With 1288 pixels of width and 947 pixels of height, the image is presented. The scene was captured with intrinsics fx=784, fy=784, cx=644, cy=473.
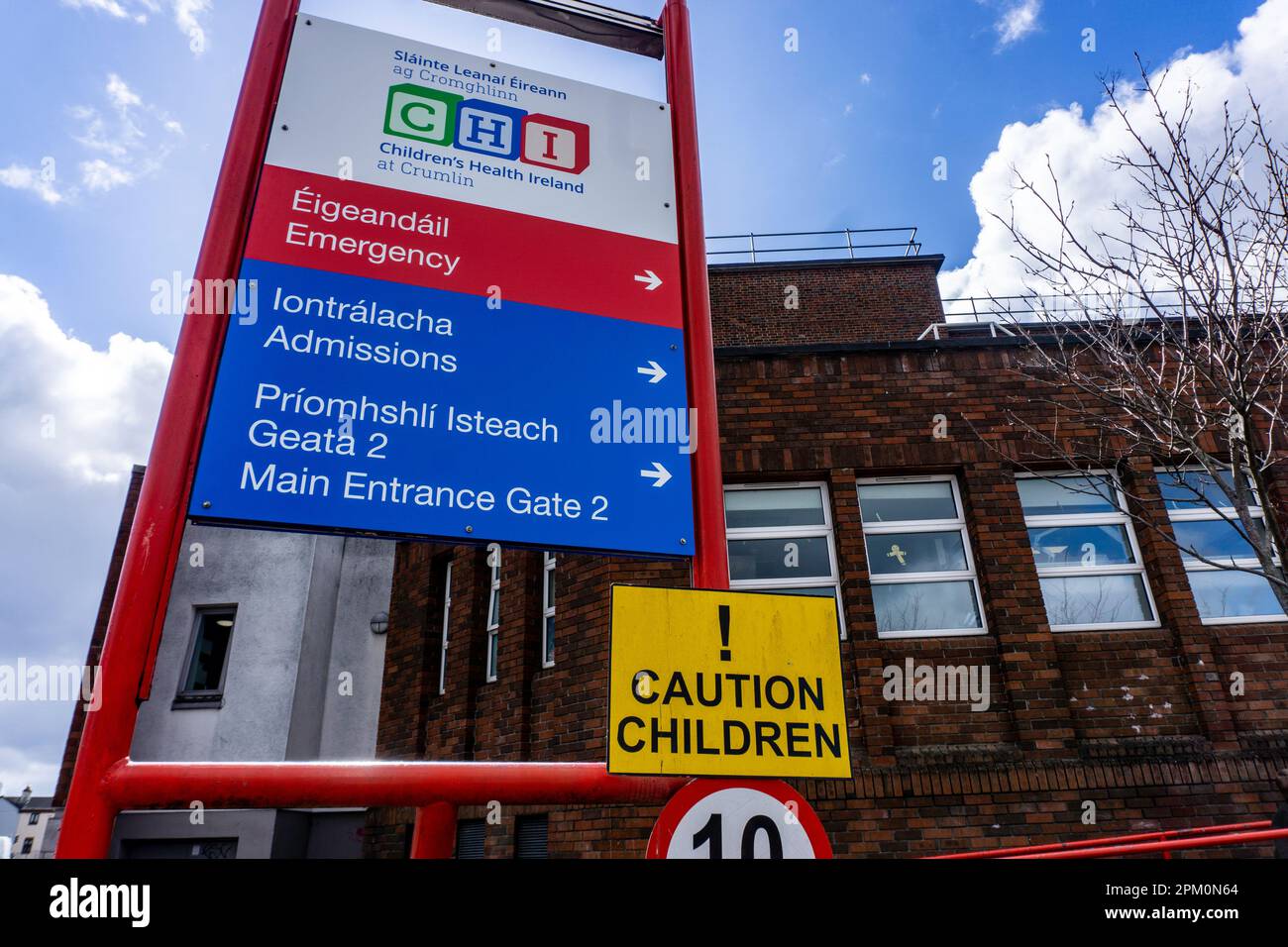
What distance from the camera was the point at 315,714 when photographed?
453 inches

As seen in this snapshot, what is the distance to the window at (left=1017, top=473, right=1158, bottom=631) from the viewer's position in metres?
7.02

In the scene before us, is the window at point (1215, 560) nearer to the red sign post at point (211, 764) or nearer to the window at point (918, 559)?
the window at point (918, 559)

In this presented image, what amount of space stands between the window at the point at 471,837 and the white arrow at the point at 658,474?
629 cm

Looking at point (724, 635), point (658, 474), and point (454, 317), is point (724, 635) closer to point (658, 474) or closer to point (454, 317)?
point (658, 474)

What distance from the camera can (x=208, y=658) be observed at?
1197cm

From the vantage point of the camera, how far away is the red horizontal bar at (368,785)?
217 centimetres

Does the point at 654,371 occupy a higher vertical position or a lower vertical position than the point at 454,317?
lower

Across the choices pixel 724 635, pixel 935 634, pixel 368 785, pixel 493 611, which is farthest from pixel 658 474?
pixel 493 611

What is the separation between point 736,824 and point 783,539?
5039mm

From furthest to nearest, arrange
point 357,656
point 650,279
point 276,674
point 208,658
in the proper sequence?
1. point 208,658
2. point 357,656
3. point 276,674
4. point 650,279

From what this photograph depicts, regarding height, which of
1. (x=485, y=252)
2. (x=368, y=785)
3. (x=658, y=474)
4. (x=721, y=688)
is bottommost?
(x=368, y=785)

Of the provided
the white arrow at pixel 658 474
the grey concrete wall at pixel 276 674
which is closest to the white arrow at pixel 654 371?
the white arrow at pixel 658 474
